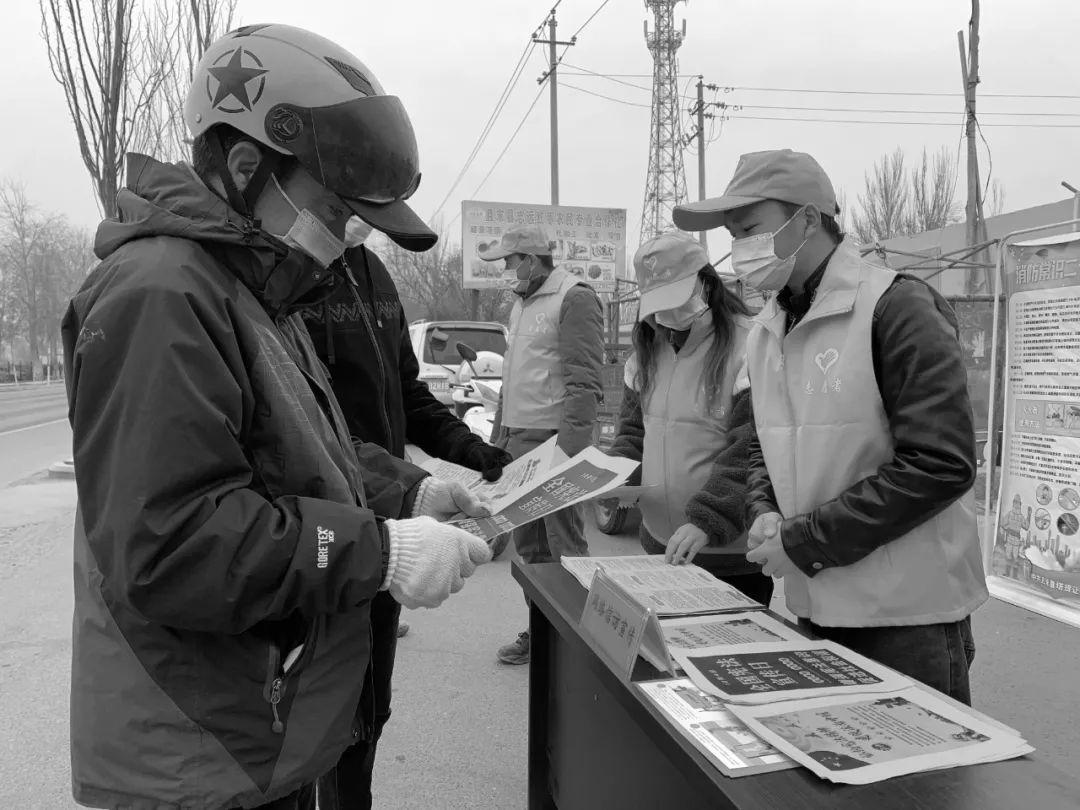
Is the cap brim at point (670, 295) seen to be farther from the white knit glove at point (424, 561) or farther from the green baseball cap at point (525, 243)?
the green baseball cap at point (525, 243)

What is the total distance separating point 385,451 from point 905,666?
1318mm

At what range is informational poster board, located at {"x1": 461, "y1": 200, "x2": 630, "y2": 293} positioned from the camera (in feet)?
60.7

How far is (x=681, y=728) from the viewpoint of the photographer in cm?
120

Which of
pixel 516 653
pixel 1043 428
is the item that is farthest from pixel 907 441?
pixel 1043 428

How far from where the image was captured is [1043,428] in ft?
14.9

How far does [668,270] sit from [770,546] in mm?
1118

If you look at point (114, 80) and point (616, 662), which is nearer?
point (616, 662)

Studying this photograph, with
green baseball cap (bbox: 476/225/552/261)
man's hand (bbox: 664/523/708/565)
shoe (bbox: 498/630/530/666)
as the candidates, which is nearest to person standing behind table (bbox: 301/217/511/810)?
man's hand (bbox: 664/523/708/565)

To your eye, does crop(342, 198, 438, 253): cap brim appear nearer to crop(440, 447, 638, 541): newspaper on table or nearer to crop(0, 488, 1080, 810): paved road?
crop(440, 447, 638, 541): newspaper on table

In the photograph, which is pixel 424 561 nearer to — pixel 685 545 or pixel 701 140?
pixel 685 545

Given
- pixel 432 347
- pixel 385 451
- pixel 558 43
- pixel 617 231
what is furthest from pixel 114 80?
pixel 558 43

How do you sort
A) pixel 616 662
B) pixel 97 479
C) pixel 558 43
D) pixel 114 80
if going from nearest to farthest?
pixel 97 479 < pixel 616 662 < pixel 114 80 < pixel 558 43

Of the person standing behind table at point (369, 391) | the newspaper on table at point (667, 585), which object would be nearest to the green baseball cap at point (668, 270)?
the person standing behind table at point (369, 391)

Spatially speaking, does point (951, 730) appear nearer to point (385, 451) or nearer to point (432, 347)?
point (385, 451)
